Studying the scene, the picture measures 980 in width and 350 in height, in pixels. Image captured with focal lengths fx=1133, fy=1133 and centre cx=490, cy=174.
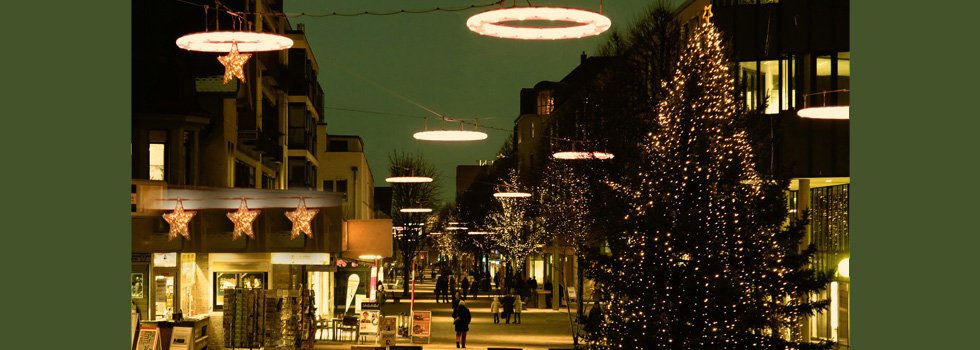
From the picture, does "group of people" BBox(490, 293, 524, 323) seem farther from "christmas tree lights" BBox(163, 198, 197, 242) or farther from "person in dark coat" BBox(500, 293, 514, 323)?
"christmas tree lights" BBox(163, 198, 197, 242)

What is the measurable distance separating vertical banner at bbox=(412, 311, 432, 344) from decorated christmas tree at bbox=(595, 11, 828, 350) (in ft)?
42.2

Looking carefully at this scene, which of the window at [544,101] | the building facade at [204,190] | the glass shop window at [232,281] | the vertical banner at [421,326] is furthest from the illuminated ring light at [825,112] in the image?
the window at [544,101]

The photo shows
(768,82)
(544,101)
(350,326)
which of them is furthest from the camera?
(544,101)

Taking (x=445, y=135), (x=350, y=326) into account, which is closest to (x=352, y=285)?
(x=350, y=326)

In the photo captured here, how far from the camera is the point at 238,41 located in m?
13.5

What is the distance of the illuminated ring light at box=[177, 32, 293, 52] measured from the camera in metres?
13.3

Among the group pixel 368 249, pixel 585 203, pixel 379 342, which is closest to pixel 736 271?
pixel 368 249

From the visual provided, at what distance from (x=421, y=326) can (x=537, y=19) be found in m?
22.3

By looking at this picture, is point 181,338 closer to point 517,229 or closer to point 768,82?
point 768,82

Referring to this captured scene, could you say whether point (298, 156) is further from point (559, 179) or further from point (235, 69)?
point (235, 69)

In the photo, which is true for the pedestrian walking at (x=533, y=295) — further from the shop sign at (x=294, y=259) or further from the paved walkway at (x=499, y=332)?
the shop sign at (x=294, y=259)

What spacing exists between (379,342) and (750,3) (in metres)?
14.2

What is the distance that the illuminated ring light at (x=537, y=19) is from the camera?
10852 mm

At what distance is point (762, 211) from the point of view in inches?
758
